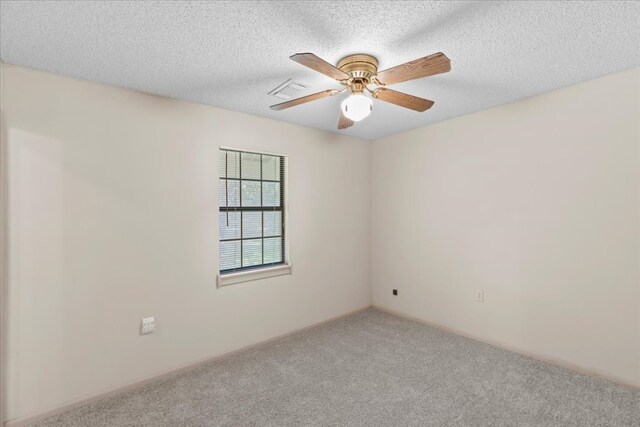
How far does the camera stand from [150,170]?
2.62 meters

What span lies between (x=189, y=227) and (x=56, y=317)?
1114 millimetres

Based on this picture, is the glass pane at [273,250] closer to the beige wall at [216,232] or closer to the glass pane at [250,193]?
the beige wall at [216,232]

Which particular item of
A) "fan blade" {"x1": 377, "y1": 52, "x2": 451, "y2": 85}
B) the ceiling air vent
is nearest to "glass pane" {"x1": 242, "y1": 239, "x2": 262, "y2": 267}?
the ceiling air vent

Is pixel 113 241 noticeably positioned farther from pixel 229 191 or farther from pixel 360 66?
pixel 360 66

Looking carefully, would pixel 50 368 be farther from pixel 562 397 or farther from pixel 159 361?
pixel 562 397

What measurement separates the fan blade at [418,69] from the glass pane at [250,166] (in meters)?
1.79

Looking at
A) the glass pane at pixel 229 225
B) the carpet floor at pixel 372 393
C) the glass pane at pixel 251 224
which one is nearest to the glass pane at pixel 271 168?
the glass pane at pixel 251 224

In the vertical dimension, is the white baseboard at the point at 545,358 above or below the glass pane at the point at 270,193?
below

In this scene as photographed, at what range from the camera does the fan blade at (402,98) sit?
2088 mm

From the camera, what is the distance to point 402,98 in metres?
2.13

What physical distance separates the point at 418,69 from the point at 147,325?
2.76 meters

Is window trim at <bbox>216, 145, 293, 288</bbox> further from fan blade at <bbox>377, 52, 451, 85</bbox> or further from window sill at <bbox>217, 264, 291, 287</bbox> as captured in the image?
fan blade at <bbox>377, 52, 451, 85</bbox>

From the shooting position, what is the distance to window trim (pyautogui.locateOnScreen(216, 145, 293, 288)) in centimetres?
307

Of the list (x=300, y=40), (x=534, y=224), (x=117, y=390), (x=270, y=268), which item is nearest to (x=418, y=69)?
(x=300, y=40)
